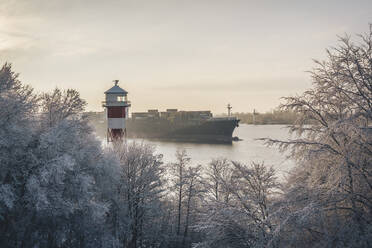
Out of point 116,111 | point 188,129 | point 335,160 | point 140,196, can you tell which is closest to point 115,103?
point 116,111

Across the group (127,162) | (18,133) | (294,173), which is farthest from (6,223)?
(294,173)

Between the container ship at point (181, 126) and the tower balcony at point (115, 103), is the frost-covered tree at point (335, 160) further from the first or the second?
the container ship at point (181, 126)

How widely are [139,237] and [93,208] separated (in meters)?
7.15

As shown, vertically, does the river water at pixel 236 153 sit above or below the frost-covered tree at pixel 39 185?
below

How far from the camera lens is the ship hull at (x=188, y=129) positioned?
88.7m

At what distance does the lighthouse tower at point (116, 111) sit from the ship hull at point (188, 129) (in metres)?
56.2

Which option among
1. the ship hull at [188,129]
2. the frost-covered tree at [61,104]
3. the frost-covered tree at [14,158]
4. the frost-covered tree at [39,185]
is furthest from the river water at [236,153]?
the ship hull at [188,129]

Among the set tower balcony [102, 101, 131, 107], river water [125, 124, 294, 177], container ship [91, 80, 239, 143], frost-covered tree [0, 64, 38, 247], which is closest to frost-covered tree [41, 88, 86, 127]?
frost-covered tree [0, 64, 38, 247]

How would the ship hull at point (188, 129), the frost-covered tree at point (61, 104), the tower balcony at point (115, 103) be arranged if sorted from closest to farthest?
the frost-covered tree at point (61, 104) < the tower balcony at point (115, 103) < the ship hull at point (188, 129)

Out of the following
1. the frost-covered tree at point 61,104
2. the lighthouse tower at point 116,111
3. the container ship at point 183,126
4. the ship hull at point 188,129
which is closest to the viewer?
the frost-covered tree at point 61,104

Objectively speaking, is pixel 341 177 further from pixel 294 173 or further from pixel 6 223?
pixel 6 223

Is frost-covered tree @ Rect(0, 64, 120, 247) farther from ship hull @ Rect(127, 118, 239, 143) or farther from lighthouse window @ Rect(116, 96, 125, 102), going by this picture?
ship hull @ Rect(127, 118, 239, 143)

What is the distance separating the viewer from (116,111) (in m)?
26.5

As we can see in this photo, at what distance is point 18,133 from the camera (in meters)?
11.1
